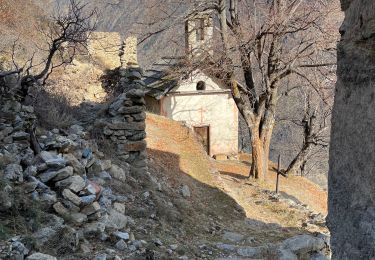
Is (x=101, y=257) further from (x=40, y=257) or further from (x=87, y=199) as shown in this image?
(x=87, y=199)

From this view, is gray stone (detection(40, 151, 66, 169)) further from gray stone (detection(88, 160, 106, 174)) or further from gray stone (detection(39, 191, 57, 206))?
gray stone (detection(88, 160, 106, 174))

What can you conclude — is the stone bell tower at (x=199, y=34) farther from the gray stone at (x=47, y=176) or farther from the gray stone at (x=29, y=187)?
the gray stone at (x=29, y=187)

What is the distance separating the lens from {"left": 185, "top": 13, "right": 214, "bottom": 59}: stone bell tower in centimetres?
1253

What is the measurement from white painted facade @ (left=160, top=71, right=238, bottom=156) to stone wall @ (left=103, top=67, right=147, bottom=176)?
10713 mm

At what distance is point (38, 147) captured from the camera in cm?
592

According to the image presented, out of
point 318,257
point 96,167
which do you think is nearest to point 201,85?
point 96,167

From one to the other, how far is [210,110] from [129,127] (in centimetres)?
1158

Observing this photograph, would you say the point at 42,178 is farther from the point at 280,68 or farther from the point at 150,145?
the point at 280,68

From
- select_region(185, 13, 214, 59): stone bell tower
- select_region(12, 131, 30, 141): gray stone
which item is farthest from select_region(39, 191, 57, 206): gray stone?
select_region(185, 13, 214, 59): stone bell tower

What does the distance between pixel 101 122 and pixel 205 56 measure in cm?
486

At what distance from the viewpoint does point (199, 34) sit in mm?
13898

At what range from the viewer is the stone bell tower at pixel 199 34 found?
12.5 meters

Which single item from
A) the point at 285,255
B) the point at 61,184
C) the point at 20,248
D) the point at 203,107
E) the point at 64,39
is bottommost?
the point at 285,255

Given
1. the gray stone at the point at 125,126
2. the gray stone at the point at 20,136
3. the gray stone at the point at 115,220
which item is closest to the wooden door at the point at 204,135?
the gray stone at the point at 125,126
